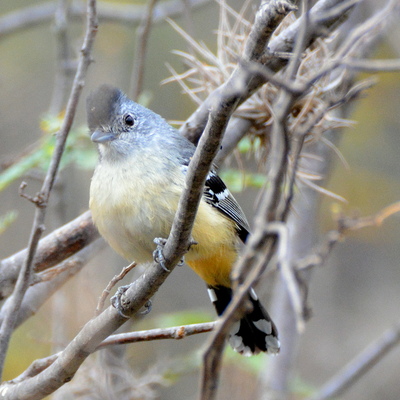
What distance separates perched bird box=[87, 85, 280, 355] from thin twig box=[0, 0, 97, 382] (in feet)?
1.74

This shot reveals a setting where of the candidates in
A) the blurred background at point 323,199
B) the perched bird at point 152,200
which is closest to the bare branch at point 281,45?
the perched bird at point 152,200

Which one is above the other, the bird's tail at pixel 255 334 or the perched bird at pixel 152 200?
the perched bird at pixel 152 200

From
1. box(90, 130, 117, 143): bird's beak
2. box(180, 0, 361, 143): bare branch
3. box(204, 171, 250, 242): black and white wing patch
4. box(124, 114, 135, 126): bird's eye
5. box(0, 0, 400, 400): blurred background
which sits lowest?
box(0, 0, 400, 400): blurred background

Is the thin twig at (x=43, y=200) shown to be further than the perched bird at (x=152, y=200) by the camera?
No

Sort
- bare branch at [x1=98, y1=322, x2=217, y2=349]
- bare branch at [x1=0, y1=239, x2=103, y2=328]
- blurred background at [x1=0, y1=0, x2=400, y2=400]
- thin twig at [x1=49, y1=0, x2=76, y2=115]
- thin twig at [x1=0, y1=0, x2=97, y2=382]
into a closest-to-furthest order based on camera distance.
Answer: bare branch at [x1=98, y1=322, x2=217, y2=349], thin twig at [x1=0, y1=0, x2=97, y2=382], bare branch at [x1=0, y1=239, x2=103, y2=328], thin twig at [x1=49, y1=0, x2=76, y2=115], blurred background at [x1=0, y1=0, x2=400, y2=400]

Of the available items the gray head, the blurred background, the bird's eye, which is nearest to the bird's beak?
the gray head

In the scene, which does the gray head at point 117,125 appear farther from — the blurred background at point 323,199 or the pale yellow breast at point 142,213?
the blurred background at point 323,199

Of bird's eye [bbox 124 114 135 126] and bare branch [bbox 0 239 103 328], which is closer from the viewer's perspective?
bare branch [bbox 0 239 103 328]

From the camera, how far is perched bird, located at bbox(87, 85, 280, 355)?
313 cm

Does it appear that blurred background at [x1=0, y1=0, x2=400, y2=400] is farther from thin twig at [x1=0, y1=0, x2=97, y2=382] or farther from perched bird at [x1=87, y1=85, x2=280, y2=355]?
thin twig at [x1=0, y1=0, x2=97, y2=382]

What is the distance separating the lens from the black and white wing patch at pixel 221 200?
3516mm

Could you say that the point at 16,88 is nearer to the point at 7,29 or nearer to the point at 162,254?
the point at 7,29

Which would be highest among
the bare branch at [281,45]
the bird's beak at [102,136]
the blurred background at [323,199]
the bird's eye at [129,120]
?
the bare branch at [281,45]

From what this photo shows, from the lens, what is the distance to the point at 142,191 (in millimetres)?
3148
